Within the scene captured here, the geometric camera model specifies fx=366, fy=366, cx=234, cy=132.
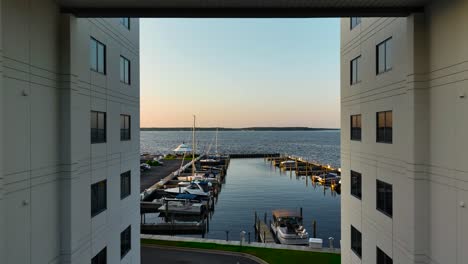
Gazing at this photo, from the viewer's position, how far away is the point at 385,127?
13469mm

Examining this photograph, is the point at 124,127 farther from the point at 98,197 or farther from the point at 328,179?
the point at 328,179

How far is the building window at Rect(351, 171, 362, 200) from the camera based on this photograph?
1641cm

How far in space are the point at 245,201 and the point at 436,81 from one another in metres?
48.6

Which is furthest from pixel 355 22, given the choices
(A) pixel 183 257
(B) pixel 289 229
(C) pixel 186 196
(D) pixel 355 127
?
(C) pixel 186 196

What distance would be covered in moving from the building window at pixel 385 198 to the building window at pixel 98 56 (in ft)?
37.5

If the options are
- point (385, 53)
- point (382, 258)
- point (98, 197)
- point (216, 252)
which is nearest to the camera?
point (385, 53)

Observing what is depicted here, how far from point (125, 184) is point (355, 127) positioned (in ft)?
35.6

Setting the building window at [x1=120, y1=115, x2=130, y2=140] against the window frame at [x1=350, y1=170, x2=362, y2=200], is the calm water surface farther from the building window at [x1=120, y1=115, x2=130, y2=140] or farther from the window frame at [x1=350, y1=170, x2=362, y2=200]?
the building window at [x1=120, y1=115, x2=130, y2=140]

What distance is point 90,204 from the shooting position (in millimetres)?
12594

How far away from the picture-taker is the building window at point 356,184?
16.4 metres

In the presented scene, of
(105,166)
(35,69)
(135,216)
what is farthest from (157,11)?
(135,216)

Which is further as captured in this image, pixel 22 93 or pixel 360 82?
pixel 360 82

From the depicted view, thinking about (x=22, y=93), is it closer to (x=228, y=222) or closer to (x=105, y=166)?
(x=105, y=166)

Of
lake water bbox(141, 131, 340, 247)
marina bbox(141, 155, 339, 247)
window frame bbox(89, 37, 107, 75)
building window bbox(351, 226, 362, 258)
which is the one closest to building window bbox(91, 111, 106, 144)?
window frame bbox(89, 37, 107, 75)
